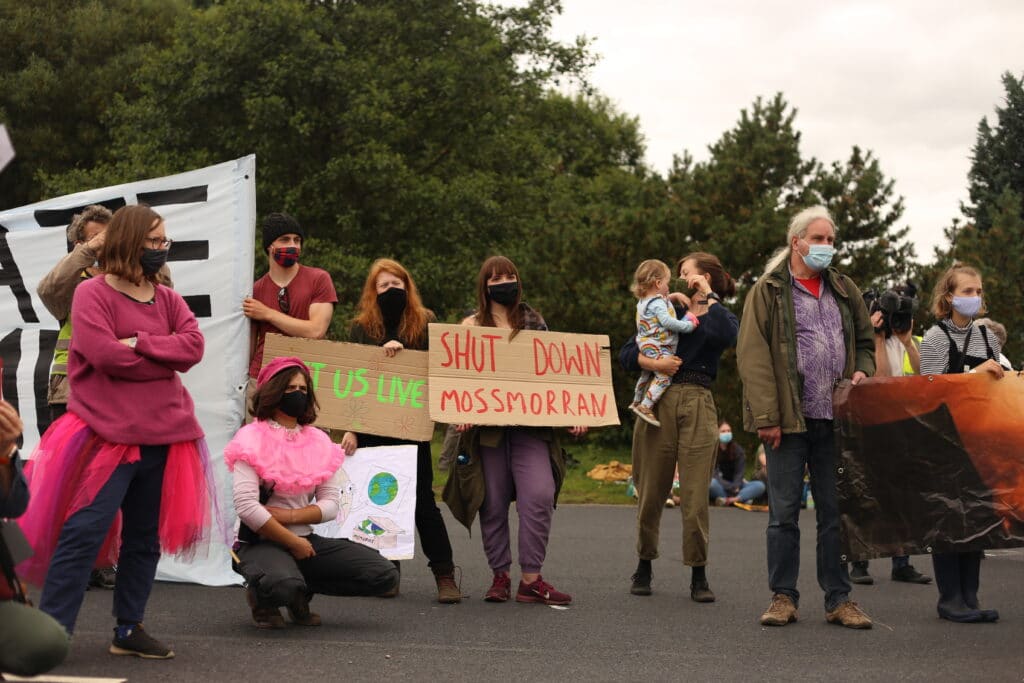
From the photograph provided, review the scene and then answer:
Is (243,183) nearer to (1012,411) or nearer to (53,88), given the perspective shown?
(1012,411)

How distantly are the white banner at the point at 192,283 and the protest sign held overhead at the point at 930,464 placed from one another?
12.0 feet

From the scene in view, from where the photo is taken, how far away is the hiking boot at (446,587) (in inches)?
325

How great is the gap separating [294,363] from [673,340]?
2.60m

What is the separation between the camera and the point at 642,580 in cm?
894

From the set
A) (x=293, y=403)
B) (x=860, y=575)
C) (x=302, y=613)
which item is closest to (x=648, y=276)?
(x=293, y=403)

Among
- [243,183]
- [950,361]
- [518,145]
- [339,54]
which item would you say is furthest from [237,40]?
[950,361]

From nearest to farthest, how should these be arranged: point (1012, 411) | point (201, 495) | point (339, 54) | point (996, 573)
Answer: point (201, 495) → point (1012, 411) → point (996, 573) → point (339, 54)

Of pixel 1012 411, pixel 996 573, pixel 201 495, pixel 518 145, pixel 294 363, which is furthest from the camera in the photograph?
pixel 518 145

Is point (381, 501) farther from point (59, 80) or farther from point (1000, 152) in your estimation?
point (1000, 152)

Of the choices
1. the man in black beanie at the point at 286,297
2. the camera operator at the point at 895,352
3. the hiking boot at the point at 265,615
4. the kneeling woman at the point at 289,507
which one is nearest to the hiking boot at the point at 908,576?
the camera operator at the point at 895,352

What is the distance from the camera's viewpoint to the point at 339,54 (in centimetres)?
3089

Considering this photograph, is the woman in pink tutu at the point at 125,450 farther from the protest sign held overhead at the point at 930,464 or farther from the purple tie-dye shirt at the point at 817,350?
the protest sign held overhead at the point at 930,464

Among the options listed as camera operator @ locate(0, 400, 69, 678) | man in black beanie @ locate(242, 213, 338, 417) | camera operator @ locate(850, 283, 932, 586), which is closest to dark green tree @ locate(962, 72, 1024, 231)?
camera operator @ locate(850, 283, 932, 586)

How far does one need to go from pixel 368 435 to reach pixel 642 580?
6.63ft
